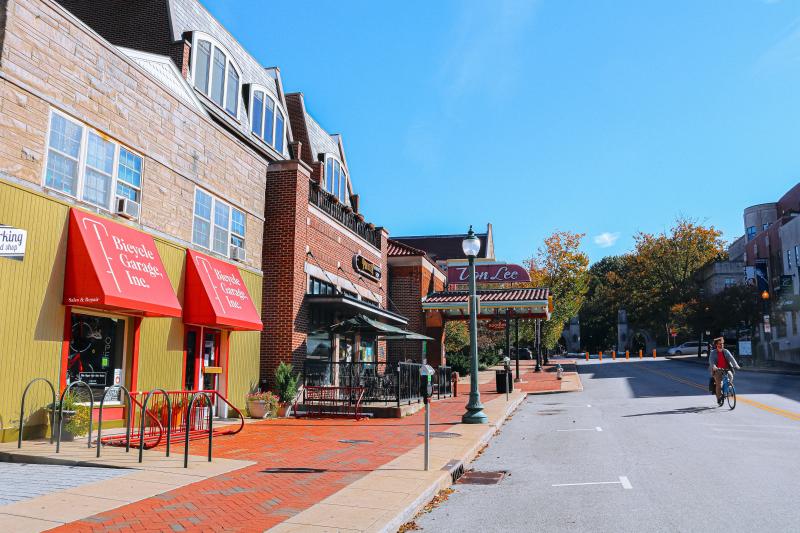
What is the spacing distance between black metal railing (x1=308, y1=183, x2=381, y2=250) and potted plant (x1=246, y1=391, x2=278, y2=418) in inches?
245

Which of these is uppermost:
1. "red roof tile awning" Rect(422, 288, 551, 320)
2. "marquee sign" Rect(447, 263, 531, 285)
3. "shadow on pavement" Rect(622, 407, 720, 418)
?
"marquee sign" Rect(447, 263, 531, 285)

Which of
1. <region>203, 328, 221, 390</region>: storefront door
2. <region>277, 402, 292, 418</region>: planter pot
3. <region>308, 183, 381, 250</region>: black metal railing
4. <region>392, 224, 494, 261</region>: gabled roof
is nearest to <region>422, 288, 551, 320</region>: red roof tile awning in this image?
<region>308, 183, 381, 250</region>: black metal railing

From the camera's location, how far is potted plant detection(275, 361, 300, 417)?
17312 mm

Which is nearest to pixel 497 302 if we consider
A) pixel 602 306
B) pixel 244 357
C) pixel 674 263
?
pixel 244 357

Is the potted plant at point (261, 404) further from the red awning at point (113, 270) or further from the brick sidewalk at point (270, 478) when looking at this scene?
the red awning at point (113, 270)

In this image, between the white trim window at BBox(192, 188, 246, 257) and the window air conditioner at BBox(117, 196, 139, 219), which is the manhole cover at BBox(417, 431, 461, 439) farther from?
the window air conditioner at BBox(117, 196, 139, 219)

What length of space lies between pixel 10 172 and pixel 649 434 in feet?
41.8

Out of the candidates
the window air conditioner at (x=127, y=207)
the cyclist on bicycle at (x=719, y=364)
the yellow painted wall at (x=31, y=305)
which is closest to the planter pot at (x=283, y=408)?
the window air conditioner at (x=127, y=207)

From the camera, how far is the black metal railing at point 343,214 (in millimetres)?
20422

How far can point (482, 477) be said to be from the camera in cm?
963

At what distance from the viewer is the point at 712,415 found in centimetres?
1628

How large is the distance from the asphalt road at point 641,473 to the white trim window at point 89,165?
332 inches

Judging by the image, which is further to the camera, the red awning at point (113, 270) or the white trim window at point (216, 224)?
the white trim window at point (216, 224)

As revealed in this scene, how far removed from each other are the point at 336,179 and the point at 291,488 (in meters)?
19.7
